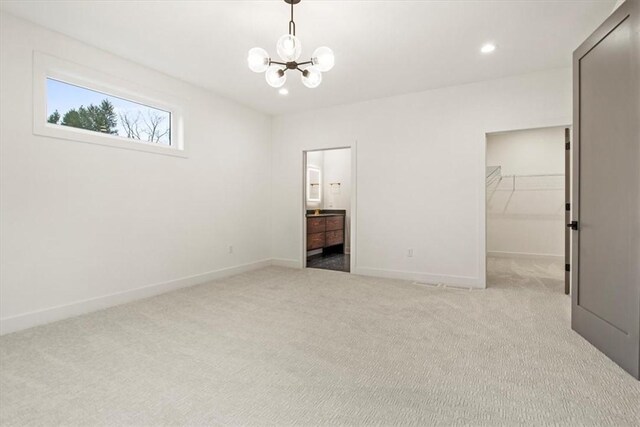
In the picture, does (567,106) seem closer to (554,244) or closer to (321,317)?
(554,244)

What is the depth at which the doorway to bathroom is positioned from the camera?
262 inches

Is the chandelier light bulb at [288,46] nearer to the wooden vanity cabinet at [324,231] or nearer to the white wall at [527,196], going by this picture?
the wooden vanity cabinet at [324,231]

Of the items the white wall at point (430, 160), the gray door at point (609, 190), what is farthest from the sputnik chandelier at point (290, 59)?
the white wall at point (430, 160)

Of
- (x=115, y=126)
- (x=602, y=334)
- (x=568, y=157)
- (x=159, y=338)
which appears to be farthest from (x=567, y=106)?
(x=115, y=126)

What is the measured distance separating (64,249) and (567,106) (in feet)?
18.5

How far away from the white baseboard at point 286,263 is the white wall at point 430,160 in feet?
3.76

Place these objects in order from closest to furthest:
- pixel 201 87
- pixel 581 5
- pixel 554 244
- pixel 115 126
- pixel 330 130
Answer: pixel 581 5 < pixel 115 126 < pixel 201 87 < pixel 330 130 < pixel 554 244

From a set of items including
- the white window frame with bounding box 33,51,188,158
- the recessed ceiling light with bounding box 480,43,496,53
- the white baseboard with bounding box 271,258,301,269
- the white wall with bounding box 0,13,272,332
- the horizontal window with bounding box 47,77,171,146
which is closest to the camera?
the white wall with bounding box 0,13,272,332

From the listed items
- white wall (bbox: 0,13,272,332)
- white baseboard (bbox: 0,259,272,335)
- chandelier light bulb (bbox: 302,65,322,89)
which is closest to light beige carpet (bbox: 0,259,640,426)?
white baseboard (bbox: 0,259,272,335)

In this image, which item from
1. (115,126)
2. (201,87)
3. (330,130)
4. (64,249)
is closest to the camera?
(64,249)

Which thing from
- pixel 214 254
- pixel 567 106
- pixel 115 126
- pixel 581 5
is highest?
pixel 581 5

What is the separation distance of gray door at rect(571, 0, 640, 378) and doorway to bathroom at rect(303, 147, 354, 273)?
4188mm

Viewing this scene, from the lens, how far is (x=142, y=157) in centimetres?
367

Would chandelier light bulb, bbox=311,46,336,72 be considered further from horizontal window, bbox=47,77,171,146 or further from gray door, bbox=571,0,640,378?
horizontal window, bbox=47,77,171,146
